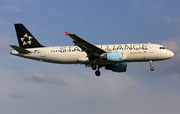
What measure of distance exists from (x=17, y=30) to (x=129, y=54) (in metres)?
21.4

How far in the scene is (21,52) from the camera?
45.3m

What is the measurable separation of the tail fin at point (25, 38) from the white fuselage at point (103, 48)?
1.73 meters

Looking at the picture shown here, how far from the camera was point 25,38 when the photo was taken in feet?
→ 158

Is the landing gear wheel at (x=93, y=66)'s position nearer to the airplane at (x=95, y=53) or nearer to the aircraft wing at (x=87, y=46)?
the airplane at (x=95, y=53)

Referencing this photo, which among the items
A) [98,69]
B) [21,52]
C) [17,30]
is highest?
[17,30]

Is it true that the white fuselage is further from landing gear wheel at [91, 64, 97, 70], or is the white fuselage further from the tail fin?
the tail fin

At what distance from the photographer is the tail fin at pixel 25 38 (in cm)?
4759

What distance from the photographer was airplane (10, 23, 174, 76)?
41.3m

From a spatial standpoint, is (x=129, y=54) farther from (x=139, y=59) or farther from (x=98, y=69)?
(x=98, y=69)

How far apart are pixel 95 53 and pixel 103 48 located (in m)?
2.05

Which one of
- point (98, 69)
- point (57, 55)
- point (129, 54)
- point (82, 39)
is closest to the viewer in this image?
point (82, 39)

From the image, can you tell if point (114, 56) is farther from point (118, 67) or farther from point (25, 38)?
point (25, 38)

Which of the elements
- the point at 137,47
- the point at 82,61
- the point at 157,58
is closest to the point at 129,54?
A: the point at 137,47

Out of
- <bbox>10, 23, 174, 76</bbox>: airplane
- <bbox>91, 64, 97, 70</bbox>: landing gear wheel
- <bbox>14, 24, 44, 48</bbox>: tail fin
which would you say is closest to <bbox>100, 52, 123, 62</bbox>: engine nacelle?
<bbox>10, 23, 174, 76</bbox>: airplane
